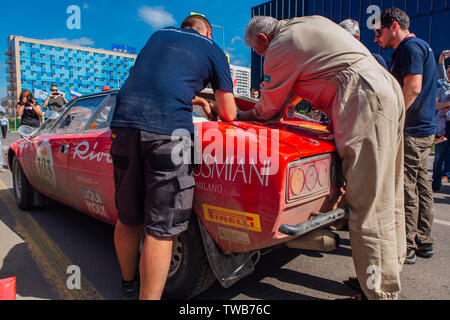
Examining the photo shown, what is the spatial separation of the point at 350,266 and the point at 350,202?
42.7 inches

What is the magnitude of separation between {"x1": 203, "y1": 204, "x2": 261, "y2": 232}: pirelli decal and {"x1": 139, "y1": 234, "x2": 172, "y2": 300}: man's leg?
25cm

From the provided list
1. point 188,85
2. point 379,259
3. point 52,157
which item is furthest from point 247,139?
point 52,157

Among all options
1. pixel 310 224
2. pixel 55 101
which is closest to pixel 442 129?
pixel 310 224

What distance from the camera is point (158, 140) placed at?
5.23ft

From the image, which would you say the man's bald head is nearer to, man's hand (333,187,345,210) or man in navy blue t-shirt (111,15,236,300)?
man in navy blue t-shirt (111,15,236,300)

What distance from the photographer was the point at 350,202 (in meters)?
1.71

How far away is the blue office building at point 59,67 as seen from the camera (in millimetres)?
71500

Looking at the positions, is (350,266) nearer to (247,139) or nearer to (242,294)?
(242,294)

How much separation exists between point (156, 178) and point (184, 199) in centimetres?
18

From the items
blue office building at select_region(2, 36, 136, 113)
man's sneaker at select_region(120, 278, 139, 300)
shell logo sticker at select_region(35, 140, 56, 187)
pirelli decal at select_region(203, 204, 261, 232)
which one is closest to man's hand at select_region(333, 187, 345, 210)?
pirelli decal at select_region(203, 204, 261, 232)

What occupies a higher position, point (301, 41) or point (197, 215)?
point (301, 41)

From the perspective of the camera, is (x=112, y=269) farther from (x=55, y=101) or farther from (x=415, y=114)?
(x=55, y=101)

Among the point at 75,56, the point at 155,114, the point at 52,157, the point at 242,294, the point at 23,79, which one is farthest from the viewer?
the point at 75,56

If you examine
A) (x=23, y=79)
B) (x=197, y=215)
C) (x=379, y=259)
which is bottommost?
(x=379, y=259)
